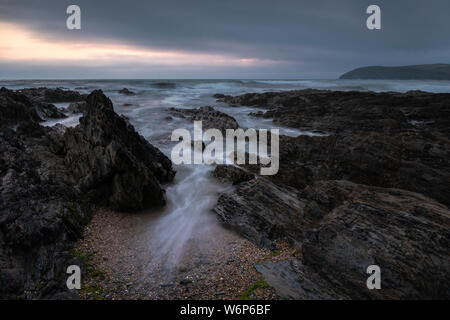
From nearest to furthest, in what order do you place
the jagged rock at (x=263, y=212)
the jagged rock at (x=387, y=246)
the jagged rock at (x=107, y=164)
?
the jagged rock at (x=387, y=246)
the jagged rock at (x=263, y=212)
the jagged rock at (x=107, y=164)

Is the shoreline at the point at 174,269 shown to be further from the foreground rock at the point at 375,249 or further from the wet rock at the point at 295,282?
the foreground rock at the point at 375,249

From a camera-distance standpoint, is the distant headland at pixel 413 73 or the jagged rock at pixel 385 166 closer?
the jagged rock at pixel 385 166

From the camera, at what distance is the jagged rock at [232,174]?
10625 millimetres

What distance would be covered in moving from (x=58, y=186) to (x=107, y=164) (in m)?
1.54

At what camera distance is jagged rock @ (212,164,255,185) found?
1062cm

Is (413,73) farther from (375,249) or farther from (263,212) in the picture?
(375,249)

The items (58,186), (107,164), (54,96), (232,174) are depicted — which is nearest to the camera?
(58,186)

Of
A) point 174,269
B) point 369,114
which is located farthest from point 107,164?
point 369,114

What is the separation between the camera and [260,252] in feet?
20.4

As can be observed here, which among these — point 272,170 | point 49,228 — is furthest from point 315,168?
point 49,228

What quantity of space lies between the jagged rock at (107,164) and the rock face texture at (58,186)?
0.03m

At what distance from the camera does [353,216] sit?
5238 mm

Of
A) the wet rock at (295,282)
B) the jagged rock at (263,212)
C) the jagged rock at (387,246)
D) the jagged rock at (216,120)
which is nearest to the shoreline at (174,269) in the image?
the wet rock at (295,282)

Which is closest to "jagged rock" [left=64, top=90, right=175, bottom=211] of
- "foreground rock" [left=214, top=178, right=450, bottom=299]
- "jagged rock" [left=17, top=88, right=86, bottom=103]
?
"foreground rock" [left=214, top=178, right=450, bottom=299]
